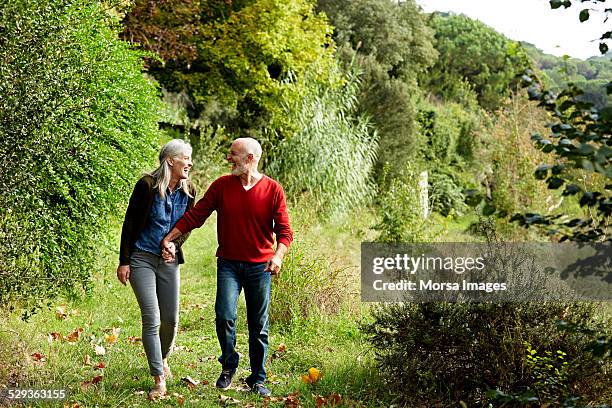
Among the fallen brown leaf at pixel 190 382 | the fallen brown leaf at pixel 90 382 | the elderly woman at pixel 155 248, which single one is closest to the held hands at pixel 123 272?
the elderly woman at pixel 155 248

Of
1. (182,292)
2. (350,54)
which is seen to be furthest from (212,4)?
(182,292)

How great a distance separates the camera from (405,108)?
59.5 ft

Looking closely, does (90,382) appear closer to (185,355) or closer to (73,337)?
(73,337)

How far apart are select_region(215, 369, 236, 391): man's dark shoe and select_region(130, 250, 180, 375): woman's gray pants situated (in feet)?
1.51

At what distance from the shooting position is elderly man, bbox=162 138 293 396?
16.2ft

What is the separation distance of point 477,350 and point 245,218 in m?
1.75

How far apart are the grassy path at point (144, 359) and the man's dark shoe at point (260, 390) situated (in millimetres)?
56

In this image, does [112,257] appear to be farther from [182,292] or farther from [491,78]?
[491,78]

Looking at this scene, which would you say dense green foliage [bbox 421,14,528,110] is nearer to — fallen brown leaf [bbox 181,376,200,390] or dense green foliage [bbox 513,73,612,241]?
fallen brown leaf [bbox 181,376,200,390]

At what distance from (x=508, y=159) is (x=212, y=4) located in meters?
6.86

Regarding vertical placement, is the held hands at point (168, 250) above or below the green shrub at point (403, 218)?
below

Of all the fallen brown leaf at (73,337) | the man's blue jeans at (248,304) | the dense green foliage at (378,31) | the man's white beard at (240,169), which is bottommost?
the fallen brown leaf at (73,337)

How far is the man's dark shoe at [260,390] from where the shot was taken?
16.5 feet

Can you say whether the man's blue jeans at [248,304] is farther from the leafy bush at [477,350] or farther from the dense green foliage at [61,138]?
the dense green foliage at [61,138]
